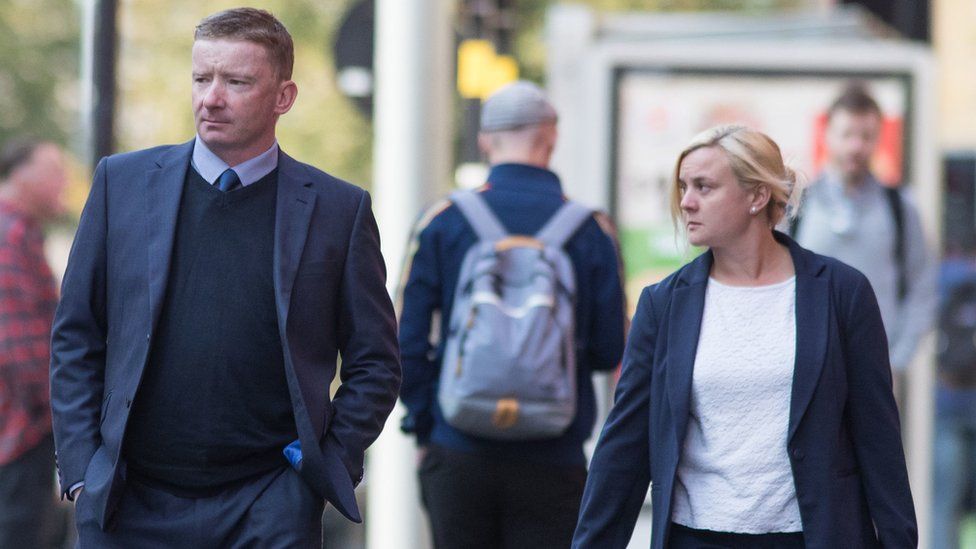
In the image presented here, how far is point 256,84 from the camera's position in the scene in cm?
397

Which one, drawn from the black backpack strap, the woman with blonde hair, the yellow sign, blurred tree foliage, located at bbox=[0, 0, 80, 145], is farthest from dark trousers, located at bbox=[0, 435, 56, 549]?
blurred tree foliage, located at bbox=[0, 0, 80, 145]

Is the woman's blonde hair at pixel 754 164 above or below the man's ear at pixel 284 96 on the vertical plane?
below

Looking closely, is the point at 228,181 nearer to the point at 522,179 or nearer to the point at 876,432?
the point at 876,432

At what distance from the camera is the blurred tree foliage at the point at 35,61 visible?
26812 mm

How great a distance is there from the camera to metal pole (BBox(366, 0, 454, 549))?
7488 mm

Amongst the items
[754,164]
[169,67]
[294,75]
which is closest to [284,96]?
[754,164]

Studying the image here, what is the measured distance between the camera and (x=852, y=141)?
269 inches

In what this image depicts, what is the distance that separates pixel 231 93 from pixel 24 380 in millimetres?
3812

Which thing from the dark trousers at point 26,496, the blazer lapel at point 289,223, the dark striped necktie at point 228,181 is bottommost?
the dark trousers at point 26,496

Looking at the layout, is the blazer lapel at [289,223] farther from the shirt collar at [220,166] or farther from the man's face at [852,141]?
the man's face at [852,141]

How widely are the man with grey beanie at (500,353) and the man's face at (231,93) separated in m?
1.63

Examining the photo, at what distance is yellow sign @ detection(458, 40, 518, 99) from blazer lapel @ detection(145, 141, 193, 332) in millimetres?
9640

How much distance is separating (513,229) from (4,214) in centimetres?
301

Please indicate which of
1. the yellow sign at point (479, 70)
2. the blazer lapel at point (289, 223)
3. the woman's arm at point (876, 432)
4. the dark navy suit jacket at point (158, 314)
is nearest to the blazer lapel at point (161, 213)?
the dark navy suit jacket at point (158, 314)
